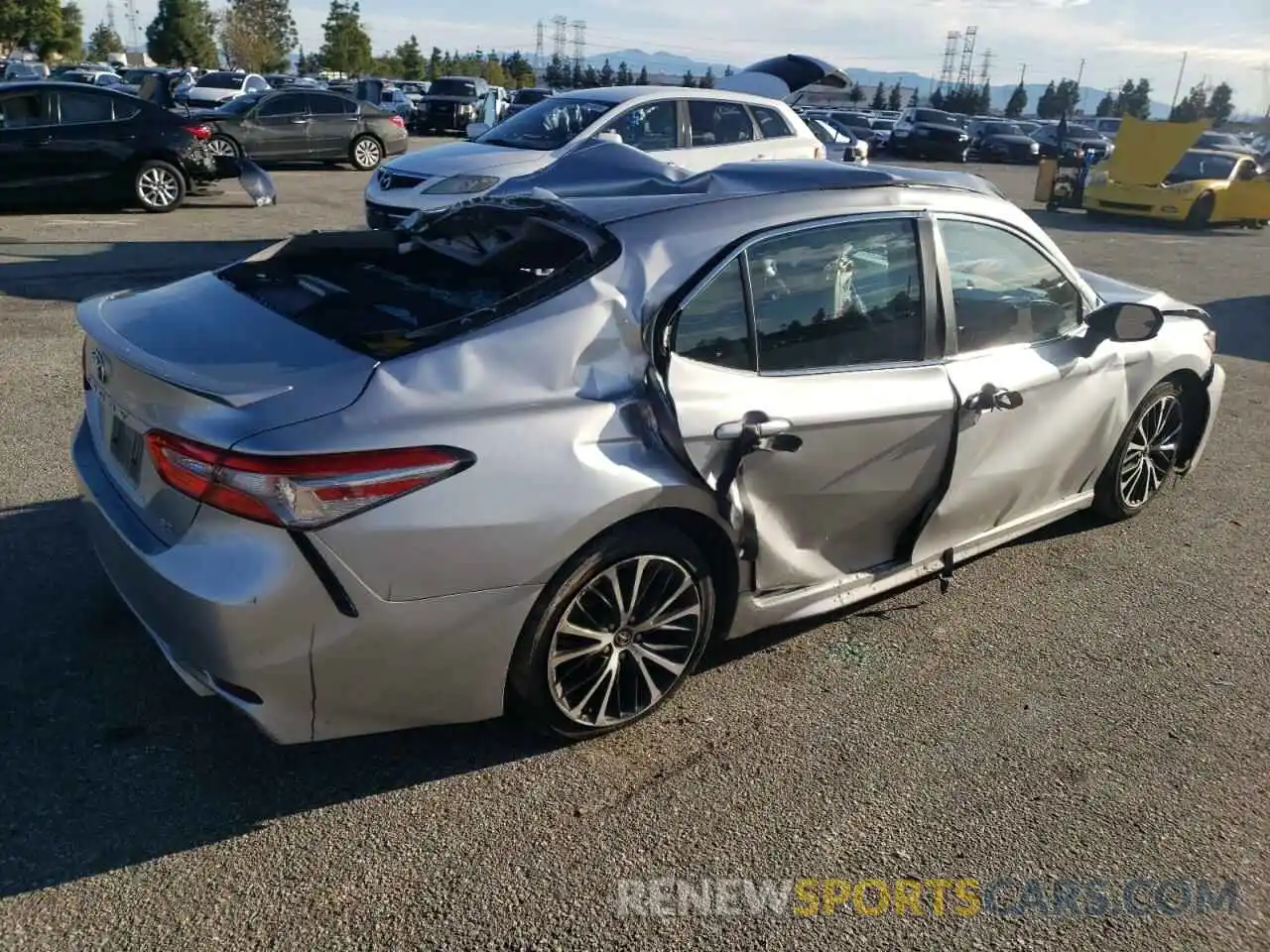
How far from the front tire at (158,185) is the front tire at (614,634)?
12055mm

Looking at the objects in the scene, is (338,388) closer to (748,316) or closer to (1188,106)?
(748,316)

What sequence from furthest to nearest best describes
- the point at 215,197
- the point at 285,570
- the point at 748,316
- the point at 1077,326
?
the point at 215,197
the point at 1077,326
the point at 748,316
the point at 285,570

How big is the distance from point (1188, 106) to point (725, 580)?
256 ft

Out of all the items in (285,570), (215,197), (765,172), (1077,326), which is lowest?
(215,197)

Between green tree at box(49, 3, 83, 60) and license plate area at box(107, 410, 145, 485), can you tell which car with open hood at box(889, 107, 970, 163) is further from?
green tree at box(49, 3, 83, 60)

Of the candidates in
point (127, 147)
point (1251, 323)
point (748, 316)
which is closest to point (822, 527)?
point (748, 316)

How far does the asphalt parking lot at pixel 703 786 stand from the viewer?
8.43ft

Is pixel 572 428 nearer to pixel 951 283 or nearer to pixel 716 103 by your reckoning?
pixel 951 283

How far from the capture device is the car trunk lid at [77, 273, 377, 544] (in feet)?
8.62

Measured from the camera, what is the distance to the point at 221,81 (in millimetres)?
30984

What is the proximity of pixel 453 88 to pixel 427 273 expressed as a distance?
32.2m

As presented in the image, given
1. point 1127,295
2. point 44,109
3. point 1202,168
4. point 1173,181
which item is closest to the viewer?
point 1127,295

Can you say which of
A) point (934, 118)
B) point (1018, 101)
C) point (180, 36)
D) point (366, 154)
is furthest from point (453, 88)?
point (1018, 101)

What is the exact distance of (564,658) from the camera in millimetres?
3027
